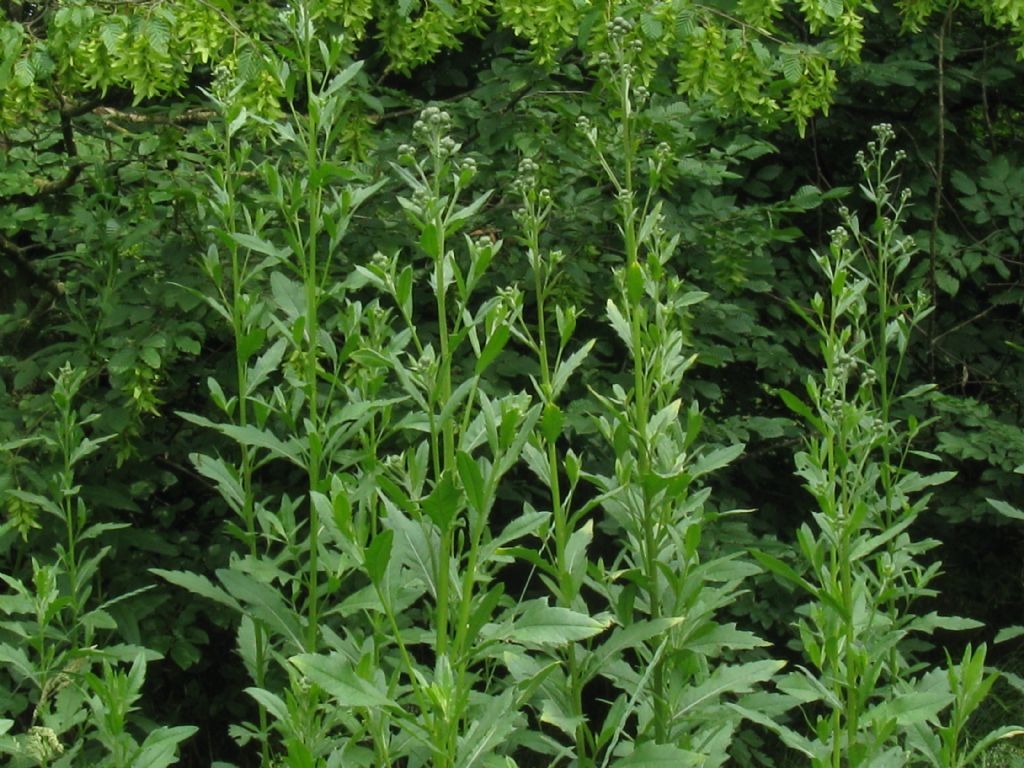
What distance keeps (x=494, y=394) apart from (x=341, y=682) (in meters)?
2.13

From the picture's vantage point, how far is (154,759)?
7.66 feet

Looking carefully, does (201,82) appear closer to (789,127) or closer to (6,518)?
(6,518)

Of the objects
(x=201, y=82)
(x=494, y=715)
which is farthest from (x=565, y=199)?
(x=494, y=715)

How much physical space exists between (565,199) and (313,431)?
87.6 inches

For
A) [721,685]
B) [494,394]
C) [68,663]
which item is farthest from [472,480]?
[494,394]

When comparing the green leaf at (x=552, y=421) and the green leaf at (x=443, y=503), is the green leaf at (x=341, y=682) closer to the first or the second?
the green leaf at (x=443, y=503)

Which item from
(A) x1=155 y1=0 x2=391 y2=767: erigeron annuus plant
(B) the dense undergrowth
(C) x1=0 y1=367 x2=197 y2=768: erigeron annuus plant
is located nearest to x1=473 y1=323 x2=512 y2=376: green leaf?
(B) the dense undergrowth

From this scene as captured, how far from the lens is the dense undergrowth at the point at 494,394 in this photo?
2.08 m

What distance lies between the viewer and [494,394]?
12.5 ft

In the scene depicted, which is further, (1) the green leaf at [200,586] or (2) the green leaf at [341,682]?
(1) the green leaf at [200,586]

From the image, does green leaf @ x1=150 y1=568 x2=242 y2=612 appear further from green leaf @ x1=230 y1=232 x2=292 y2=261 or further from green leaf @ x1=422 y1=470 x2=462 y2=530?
green leaf @ x1=422 y1=470 x2=462 y2=530

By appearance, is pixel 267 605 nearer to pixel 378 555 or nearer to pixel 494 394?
pixel 378 555

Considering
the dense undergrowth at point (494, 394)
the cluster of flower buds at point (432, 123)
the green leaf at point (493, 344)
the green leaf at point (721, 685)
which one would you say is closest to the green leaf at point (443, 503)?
the dense undergrowth at point (494, 394)

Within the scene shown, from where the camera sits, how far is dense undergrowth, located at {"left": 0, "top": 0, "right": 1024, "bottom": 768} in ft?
6.82
